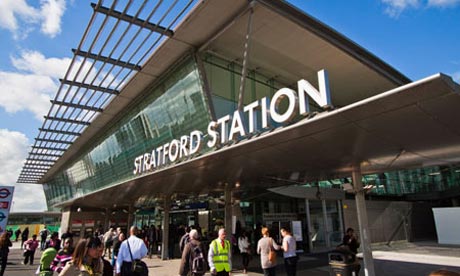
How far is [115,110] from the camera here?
81.8 ft

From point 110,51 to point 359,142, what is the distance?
11.4 meters

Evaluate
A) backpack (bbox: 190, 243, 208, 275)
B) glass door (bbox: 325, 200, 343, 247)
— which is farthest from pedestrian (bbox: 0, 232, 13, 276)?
glass door (bbox: 325, 200, 343, 247)

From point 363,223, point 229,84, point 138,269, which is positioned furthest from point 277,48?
point 138,269

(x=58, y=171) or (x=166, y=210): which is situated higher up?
(x=58, y=171)

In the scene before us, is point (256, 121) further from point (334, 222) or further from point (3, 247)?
point (334, 222)

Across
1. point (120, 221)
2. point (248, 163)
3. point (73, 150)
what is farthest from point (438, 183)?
point (73, 150)

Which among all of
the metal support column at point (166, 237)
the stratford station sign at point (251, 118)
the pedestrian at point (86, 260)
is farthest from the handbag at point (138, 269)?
the metal support column at point (166, 237)

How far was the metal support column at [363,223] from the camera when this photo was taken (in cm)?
930

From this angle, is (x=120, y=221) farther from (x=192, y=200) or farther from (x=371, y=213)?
(x=371, y=213)

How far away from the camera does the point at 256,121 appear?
1000cm

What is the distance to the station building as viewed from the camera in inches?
291

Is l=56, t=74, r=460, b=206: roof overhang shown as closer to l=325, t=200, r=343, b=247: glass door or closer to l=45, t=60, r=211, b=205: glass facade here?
l=45, t=60, r=211, b=205: glass facade

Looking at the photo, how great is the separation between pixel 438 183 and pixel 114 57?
28.3 m

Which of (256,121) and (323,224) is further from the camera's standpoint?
(323,224)
